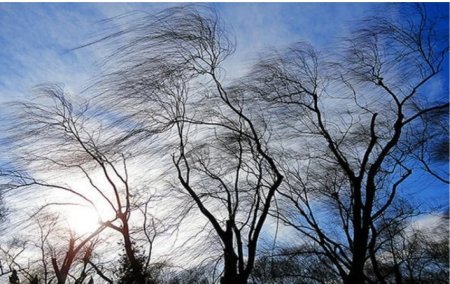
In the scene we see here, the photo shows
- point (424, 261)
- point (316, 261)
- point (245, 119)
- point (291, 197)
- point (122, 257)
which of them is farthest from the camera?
point (122, 257)

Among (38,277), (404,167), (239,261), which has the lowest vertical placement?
(239,261)

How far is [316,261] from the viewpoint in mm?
15648

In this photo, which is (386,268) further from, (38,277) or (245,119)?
(38,277)

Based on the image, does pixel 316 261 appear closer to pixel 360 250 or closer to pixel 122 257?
pixel 360 250

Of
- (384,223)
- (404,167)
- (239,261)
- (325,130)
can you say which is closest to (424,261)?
(384,223)

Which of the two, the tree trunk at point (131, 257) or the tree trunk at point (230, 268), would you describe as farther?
the tree trunk at point (131, 257)

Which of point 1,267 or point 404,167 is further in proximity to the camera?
point 1,267

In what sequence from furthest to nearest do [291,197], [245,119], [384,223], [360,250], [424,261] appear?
[424,261] → [384,223] → [291,197] → [245,119] → [360,250]

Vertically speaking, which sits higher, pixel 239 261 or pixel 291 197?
pixel 291 197

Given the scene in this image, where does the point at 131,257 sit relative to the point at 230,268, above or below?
above

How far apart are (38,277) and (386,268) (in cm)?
1995

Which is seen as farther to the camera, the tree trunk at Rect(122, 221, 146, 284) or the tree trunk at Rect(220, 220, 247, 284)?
the tree trunk at Rect(122, 221, 146, 284)

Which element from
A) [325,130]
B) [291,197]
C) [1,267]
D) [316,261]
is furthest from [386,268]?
[1,267]

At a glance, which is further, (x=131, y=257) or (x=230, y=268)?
(x=131, y=257)
